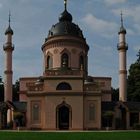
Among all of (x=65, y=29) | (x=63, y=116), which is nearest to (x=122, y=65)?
(x=65, y=29)

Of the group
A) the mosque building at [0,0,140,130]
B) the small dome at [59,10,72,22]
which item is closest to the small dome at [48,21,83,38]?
the mosque building at [0,0,140,130]

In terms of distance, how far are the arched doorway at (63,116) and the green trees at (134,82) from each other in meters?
19.4

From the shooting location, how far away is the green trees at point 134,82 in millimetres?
73312

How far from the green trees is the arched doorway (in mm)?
19404

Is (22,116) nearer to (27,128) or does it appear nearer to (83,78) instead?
(27,128)

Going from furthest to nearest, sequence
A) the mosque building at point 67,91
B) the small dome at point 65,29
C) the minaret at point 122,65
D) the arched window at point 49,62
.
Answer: the small dome at point 65,29 < the minaret at point 122,65 < the arched window at point 49,62 < the mosque building at point 67,91

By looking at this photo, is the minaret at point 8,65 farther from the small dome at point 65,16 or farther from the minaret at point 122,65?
the minaret at point 122,65

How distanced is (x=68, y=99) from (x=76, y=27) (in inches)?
525

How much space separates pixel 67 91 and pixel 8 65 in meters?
12.3

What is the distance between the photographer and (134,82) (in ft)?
246

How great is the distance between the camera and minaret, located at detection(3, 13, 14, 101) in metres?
63.7

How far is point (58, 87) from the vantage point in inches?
2239

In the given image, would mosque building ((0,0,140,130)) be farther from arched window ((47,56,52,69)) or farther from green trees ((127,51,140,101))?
green trees ((127,51,140,101))

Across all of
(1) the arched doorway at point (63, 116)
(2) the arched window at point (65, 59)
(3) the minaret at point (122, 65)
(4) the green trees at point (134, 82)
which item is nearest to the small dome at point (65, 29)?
(2) the arched window at point (65, 59)
